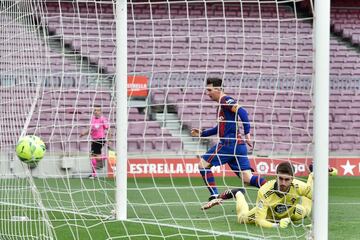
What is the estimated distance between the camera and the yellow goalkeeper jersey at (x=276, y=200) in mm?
8664

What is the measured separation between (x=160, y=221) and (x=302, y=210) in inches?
64.4

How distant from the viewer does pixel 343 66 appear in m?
24.6

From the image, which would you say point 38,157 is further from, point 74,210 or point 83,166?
point 83,166

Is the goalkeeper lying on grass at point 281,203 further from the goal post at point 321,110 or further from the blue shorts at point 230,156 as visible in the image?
the goal post at point 321,110

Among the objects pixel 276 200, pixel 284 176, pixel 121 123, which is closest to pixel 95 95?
pixel 121 123

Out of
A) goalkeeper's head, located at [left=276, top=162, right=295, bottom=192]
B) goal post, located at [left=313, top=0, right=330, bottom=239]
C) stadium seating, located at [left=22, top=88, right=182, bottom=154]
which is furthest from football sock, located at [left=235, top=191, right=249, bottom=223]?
goal post, located at [left=313, top=0, right=330, bottom=239]

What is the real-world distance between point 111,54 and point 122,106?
0.95 m

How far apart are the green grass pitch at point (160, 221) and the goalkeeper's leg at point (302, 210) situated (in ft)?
0.53

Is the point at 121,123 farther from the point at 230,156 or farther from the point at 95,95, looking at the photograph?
the point at 230,156

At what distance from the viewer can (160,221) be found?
9.58 meters

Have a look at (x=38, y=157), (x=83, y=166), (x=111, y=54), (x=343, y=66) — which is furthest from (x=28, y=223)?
(x=343, y=66)

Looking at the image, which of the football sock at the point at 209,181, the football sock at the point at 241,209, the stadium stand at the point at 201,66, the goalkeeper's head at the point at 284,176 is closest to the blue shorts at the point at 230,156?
the football sock at the point at 209,181

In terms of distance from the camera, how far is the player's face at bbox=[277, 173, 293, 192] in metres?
8.23

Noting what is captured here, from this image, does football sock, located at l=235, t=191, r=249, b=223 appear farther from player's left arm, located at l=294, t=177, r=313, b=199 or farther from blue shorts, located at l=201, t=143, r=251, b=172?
blue shorts, located at l=201, t=143, r=251, b=172
